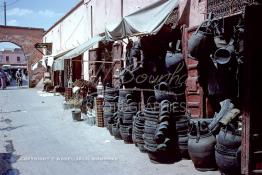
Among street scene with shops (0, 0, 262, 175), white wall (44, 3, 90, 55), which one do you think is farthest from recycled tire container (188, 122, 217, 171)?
white wall (44, 3, 90, 55)

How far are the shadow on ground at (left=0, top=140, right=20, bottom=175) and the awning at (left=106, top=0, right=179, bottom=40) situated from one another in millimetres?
3726

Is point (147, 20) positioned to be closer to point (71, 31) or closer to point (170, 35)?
point (170, 35)

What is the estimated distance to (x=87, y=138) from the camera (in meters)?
8.54

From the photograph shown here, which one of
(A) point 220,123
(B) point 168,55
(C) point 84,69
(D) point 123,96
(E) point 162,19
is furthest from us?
(C) point 84,69

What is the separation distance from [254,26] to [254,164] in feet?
6.52

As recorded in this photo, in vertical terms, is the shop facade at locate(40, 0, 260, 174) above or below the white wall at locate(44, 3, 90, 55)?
below

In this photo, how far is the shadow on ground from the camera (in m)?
→ 5.78

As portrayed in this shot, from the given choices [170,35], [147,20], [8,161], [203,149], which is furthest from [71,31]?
[203,149]

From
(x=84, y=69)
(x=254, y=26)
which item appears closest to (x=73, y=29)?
(x=84, y=69)

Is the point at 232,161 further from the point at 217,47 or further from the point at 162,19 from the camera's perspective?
the point at 162,19

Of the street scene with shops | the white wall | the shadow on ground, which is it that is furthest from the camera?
the white wall

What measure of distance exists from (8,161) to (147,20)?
14.0 ft

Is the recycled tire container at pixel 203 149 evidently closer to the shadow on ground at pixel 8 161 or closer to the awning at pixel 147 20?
the awning at pixel 147 20

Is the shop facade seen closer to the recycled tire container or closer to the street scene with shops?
the street scene with shops
